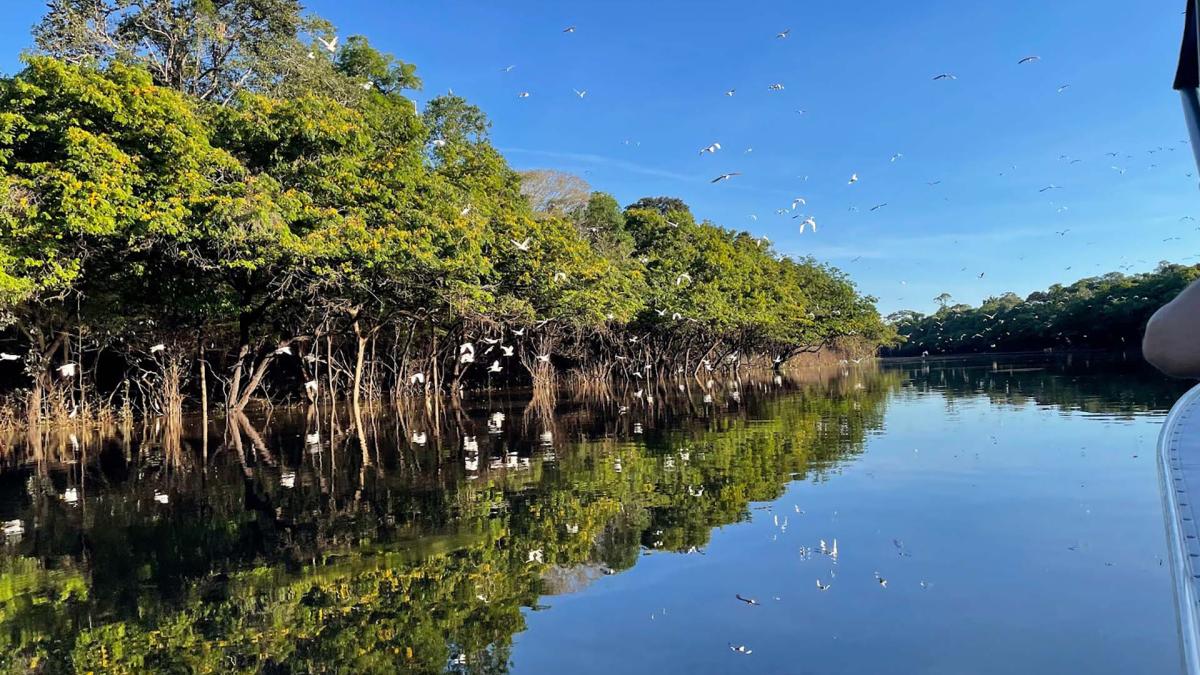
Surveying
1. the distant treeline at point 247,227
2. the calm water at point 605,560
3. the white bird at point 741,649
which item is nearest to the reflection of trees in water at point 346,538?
the calm water at point 605,560

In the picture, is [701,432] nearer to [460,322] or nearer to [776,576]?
[776,576]

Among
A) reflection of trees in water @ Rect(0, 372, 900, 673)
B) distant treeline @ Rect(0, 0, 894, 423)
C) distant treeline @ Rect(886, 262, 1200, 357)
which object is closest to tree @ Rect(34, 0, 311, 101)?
distant treeline @ Rect(0, 0, 894, 423)

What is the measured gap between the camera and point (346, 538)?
258 inches

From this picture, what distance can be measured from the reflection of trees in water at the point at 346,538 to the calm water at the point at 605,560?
0.10ft

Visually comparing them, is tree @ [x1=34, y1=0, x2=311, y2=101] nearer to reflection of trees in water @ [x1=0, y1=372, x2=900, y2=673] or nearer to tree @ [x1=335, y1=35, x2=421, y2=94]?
tree @ [x1=335, y1=35, x2=421, y2=94]

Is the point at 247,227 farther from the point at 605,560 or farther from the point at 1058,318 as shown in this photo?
the point at 1058,318

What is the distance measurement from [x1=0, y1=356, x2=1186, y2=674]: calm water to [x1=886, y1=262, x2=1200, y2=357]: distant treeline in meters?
42.9

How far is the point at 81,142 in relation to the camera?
11.4 meters

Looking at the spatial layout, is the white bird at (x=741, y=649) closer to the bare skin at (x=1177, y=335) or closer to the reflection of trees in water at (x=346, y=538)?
the reflection of trees in water at (x=346, y=538)

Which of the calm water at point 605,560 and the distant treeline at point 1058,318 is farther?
the distant treeline at point 1058,318

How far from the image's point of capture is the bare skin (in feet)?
2.28

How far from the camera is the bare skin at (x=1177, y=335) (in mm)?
696

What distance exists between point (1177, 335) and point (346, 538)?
671 cm

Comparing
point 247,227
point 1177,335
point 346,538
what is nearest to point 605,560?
point 346,538
